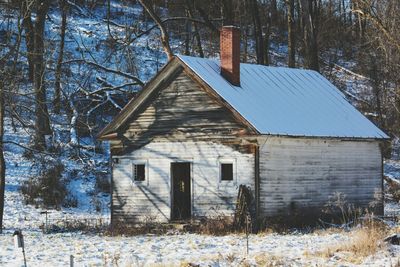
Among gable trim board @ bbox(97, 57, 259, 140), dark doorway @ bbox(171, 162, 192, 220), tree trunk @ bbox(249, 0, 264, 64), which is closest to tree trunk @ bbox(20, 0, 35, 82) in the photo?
gable trim board @ bbox(97, 57, 259, 140)

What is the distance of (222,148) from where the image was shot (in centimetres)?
2241

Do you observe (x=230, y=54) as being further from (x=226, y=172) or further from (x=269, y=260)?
(x=269, y=260)

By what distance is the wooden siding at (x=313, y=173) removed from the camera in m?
22.3

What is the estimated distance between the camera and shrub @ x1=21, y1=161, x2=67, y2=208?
2897 centimetres

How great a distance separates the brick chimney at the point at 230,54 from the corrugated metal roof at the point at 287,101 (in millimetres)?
276

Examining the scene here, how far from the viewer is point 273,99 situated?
24.7 metres

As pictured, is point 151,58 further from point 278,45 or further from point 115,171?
point 115,171

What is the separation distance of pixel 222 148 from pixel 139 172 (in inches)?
125

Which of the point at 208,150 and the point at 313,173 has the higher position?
the point at 208,150

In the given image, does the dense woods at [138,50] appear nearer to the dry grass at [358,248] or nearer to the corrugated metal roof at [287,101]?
the corrugated metal roof at [287,101]

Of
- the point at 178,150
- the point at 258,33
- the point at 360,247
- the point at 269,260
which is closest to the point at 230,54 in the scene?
the point at 178,150

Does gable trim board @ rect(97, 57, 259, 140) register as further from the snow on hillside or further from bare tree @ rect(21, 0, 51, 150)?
bare tree @ rect(21, 0, 51, 150)

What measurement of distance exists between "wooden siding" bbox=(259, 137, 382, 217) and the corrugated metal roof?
45 centimetres

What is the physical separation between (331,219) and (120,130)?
7633 millimetres
